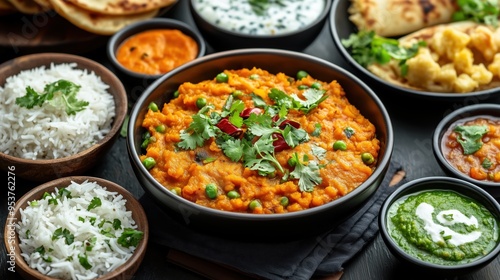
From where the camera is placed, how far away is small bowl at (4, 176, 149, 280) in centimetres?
452

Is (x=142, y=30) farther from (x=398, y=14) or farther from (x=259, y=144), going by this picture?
(x=398, y=14)

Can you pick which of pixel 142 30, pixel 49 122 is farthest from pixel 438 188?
pixel 142 30

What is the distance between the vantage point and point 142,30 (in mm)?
6828

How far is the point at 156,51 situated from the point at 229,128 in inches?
76.3

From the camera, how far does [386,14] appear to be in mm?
6934

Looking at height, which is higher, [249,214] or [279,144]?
[279,144]

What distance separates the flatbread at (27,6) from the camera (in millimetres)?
6527

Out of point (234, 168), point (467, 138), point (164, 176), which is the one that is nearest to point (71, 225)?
point (164, 176)

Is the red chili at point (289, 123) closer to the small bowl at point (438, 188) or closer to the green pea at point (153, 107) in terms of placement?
the small bowl at point (438, 188)

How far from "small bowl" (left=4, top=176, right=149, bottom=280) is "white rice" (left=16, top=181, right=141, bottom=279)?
0.13 ft

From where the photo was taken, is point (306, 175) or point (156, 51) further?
point (156, 51)

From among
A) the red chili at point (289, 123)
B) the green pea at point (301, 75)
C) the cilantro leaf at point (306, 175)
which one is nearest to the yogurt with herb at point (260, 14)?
the green pea at point (301, 75)

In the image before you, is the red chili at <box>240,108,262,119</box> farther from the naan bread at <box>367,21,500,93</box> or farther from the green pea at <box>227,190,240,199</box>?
the naan bread at <box>367,21,500,93</box>

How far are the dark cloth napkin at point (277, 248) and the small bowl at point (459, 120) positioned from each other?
776mm
